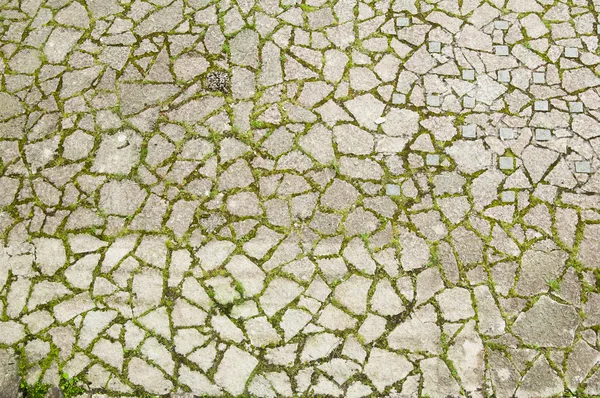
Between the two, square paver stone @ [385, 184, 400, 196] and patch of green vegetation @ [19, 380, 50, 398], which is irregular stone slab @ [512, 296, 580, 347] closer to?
square paver stone @ [385, 184, 400, 196]

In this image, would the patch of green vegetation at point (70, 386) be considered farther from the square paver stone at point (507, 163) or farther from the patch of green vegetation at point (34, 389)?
the square paver stone at point (507, 163)

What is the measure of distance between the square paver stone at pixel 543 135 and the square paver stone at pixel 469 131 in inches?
26.1

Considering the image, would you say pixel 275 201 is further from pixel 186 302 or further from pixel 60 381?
pixel 60 381

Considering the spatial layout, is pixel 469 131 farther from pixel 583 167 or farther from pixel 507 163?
pixel 583 167

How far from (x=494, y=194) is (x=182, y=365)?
3.55 m

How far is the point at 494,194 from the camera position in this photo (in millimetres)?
6227

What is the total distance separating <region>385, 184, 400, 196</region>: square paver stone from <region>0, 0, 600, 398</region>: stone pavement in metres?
0.03

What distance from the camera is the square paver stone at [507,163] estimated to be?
251 inches

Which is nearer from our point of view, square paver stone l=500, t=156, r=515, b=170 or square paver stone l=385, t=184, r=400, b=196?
square paver stone l=385, t=184, r=400, b=196

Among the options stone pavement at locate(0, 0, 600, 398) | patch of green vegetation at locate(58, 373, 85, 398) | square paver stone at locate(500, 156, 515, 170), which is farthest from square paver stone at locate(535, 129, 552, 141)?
patch of green vegetation at locate(58, 373, 85, 398)

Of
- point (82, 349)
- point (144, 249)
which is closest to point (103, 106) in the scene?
point (144, 249)

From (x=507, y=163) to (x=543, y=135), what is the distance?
566mm

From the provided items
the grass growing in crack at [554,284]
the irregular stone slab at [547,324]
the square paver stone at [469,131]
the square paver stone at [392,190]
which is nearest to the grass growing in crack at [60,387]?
the square paver stone at [392,190]

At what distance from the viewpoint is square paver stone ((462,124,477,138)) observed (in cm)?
660
